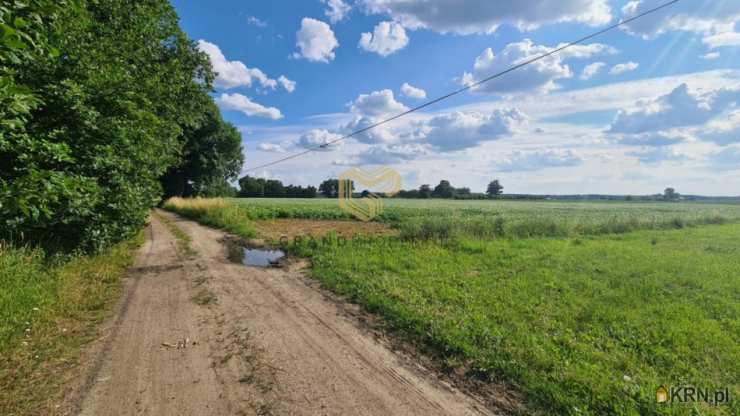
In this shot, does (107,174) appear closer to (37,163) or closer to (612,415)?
(37,163)

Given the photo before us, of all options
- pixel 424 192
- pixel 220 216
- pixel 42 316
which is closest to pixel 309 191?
pixel 424 192

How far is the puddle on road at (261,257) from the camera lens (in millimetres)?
8243

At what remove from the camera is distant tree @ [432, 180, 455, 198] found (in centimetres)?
7231

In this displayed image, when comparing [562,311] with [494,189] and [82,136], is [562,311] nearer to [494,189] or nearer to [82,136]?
[82,136]

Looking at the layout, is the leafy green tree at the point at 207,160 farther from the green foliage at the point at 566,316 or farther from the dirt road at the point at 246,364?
the dirt road at the point at 246,364

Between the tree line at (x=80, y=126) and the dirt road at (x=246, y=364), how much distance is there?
70.8 inches

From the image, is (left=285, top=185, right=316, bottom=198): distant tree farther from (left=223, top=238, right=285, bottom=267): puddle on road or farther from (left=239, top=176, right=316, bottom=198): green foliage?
(left=223, top=238, right=285, bottom=267): puddle on road

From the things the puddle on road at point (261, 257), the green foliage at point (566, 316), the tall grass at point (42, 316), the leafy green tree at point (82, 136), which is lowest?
the puddle on road at point (261, 257)

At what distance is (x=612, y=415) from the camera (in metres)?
2.63

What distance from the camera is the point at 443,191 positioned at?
7244 cm

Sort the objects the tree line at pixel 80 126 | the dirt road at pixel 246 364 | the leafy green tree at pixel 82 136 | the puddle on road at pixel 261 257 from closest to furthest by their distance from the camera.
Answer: the dirt road at pixel 246 364 < the tree line at pixel 80 126 < the leafy green tree at pixel 82 136 < the puddle on road at pixel 261 257

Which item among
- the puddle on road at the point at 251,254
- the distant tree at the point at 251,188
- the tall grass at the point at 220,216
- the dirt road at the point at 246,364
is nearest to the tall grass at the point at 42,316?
the dirt road at the point at 246,364

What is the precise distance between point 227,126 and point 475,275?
33.7m

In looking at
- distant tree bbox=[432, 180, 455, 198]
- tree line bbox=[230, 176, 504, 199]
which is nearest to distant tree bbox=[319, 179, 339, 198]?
tree line bbox=[230, 176, 504, 199]
